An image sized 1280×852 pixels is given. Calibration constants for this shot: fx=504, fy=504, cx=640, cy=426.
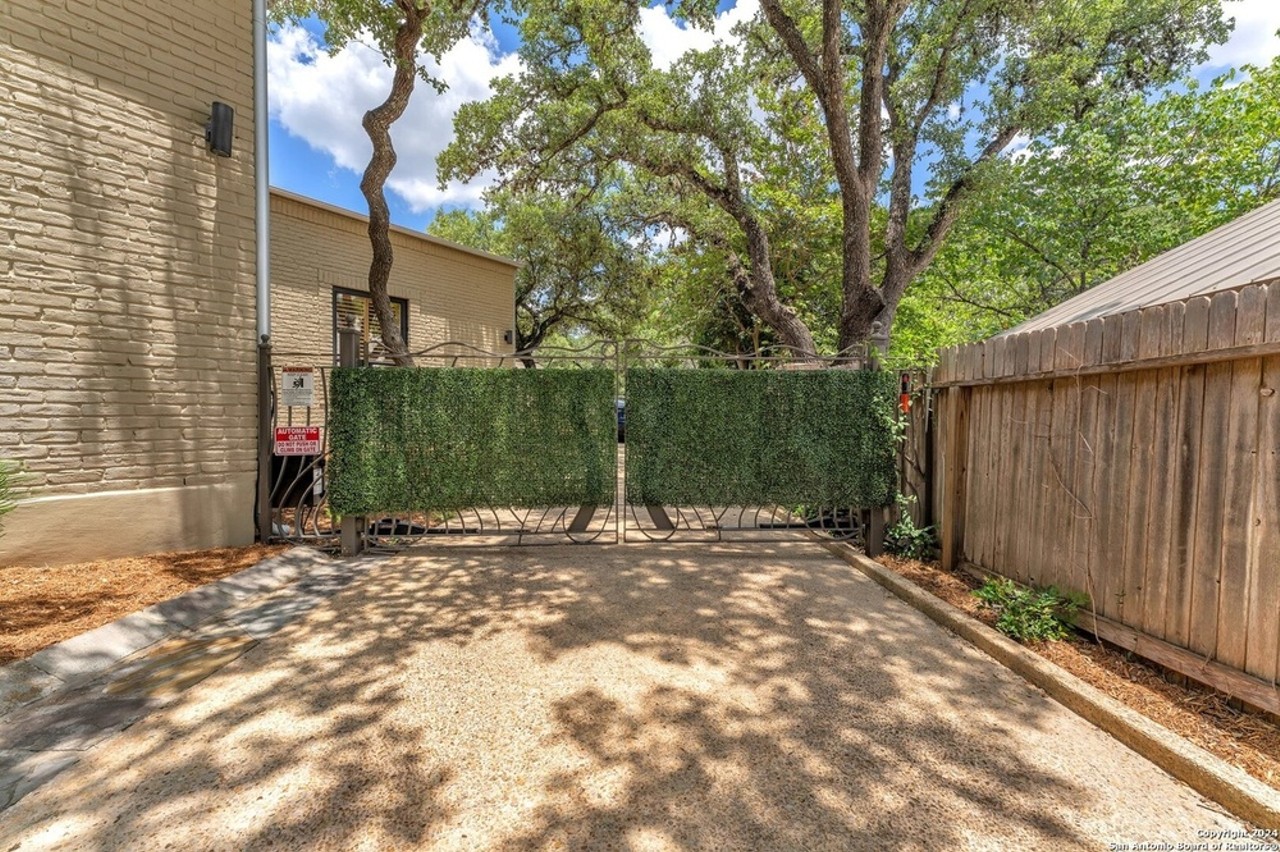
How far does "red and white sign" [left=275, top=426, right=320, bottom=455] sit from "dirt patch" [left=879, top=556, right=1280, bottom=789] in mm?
5913

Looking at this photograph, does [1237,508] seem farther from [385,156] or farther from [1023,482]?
[385,156]

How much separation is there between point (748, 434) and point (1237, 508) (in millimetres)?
3230

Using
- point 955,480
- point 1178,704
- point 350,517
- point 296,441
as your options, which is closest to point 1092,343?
point 955,480

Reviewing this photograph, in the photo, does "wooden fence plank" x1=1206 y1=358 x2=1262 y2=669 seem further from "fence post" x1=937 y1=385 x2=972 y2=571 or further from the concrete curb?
"fence post" x1=937 y1=385 x2=972 y2=571

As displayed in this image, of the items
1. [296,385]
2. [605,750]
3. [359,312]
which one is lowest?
[605,750]

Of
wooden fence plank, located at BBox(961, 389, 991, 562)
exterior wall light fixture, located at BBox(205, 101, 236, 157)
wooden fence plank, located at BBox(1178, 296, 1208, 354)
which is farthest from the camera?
exterior wall light fixture, located at BBox(205, 101, 236, 157)

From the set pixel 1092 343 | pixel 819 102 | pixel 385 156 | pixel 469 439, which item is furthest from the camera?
pixel 819 102

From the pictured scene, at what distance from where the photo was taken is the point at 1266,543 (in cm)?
221

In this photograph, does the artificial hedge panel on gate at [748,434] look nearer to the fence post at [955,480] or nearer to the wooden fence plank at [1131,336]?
the fence post at [955,480]

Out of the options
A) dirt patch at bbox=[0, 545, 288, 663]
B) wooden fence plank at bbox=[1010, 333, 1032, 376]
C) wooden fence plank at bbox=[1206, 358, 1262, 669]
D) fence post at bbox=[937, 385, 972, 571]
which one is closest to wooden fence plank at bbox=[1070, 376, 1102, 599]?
wooden fence plank at bbox=[1010, 333, 1032, 376]

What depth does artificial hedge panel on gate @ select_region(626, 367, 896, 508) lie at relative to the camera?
504cm

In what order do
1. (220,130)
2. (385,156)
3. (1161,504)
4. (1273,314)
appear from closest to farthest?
(1273,314) → (1161,504) → (220,130) → (385,156)

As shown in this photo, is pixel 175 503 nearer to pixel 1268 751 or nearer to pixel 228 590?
pixel 228 590

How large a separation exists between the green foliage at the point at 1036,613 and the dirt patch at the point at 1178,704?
0.07 m
